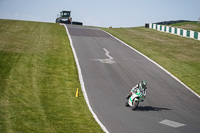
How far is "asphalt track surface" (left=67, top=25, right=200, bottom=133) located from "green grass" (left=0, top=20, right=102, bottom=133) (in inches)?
40.1

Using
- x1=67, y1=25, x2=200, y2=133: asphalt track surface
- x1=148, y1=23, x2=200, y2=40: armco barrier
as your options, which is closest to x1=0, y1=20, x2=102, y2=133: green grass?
x1=67, y1=25, x2=200, y2=133: asphalt track surface

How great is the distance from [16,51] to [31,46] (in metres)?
2.87

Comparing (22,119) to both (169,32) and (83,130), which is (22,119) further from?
(169,32)

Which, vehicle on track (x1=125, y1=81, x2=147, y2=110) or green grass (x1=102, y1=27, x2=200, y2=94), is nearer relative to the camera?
vehicle on track (x1=125, y1=81, x2=147, y2=110)

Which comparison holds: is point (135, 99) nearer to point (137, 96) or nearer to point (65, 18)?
point (137, 96)

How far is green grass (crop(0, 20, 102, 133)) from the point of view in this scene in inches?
445

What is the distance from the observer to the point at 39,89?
16.6m

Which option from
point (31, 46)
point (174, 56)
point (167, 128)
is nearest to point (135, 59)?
point (174, 56)

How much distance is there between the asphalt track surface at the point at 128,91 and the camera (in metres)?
12.5

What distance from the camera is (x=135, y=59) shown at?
26219 millimetres

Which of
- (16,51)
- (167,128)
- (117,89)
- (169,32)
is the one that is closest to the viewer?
(167,128)

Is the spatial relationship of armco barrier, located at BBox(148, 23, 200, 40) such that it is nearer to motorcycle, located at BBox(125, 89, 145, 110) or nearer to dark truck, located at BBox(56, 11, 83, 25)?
dark truck, located at BBox(56, 11, 83, 25)

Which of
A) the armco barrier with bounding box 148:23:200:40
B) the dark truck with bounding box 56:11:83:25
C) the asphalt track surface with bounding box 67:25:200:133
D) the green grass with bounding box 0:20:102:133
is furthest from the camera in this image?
the dark truck with bounding box 56:11:83:25

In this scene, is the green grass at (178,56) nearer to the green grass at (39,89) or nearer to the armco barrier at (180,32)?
the armco barrier at (180,32)
